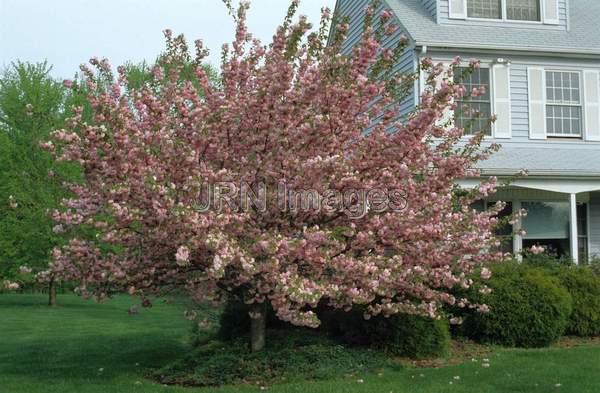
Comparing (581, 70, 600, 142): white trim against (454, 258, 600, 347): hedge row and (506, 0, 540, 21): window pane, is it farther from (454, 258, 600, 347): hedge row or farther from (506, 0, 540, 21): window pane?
(454, 258, 600, 347): hedge row

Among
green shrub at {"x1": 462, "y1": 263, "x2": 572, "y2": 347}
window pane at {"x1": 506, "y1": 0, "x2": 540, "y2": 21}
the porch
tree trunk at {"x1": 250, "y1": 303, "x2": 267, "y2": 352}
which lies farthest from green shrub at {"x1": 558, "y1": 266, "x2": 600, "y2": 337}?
window pane at {"x1": 506, "y1": 0, "x2": 540, "y2": 21}

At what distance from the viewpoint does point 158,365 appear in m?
9.33

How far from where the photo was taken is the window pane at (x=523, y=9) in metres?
16.1

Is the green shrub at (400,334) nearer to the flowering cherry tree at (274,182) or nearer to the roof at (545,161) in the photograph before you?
the flowering cherry tree at (274,182)

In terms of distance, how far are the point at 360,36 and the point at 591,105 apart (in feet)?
17.6

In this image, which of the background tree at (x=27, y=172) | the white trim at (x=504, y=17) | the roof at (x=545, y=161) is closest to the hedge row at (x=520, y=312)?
the roof at (x=545, y=161)

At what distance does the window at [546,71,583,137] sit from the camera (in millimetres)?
15453

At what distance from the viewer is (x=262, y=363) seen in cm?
827

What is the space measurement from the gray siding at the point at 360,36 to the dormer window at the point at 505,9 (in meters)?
1.86

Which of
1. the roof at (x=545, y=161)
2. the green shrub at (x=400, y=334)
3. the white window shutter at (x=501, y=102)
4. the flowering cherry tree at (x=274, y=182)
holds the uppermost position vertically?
the white window shutter at (x=501, y=102)

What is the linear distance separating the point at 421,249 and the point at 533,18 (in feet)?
33.7

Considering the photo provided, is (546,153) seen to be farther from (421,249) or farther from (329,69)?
(329,69)

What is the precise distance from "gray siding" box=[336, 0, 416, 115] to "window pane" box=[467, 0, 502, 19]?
1777mm

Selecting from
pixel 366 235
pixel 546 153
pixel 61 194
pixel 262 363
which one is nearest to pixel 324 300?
pixel 262 363
